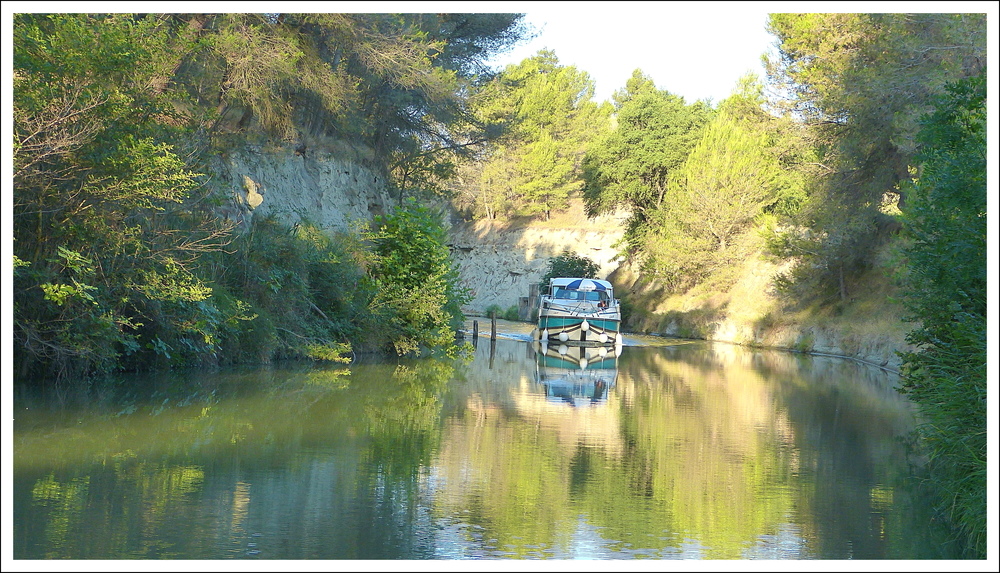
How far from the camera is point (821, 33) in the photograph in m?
31.8

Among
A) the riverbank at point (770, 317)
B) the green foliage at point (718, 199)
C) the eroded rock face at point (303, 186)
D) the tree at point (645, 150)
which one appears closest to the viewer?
the eroded rock face at point (303, 186)

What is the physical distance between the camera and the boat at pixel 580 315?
31.8 metres

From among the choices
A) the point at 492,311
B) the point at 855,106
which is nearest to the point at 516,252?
the point at 492,311

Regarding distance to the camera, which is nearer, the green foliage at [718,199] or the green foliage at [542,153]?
the green foliage at [718,199]

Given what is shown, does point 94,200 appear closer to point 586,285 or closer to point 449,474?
point 449,474

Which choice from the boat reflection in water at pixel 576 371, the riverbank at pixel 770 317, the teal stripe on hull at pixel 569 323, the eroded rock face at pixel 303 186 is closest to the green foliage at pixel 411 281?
the eroded rock face at pixel 303 186

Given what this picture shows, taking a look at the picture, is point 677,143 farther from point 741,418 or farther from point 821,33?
point 741,418

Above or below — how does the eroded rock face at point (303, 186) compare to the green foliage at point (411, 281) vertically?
above

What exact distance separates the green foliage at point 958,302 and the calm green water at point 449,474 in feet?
1.49

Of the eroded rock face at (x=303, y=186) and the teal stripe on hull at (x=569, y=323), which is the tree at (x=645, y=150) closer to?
the teal stripe on hull at (x=569, y=323)

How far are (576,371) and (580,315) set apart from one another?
25.5 ft

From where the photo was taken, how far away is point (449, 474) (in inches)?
391

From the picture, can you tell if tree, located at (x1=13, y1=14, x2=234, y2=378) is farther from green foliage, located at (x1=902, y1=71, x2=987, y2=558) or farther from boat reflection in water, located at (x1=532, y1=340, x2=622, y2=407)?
green foliage, located at (x1=902, y1=71, x2=987, y2=558)

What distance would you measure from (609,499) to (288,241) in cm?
1396
